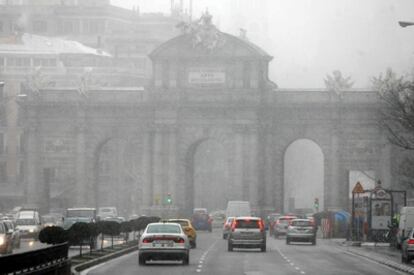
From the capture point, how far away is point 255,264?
58.4 m

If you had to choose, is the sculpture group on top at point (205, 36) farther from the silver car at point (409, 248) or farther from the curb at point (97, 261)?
the silver car at point (409, 248)

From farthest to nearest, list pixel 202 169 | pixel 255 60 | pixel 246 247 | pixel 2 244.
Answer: pixel 202 169
pixel 255 60
pixel 246 247
pixel 2 244

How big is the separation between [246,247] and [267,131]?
199ft

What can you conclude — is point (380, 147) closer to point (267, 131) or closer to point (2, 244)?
point (267, 131)

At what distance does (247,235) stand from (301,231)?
1491 cm

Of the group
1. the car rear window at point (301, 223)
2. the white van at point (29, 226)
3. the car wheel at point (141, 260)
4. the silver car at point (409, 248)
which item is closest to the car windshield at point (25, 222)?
the white van at point (29, 226)

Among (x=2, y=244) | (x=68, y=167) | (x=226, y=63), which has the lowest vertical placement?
(x=2, y=244)

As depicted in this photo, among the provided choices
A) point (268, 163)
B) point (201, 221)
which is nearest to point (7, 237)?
point (201, 221)

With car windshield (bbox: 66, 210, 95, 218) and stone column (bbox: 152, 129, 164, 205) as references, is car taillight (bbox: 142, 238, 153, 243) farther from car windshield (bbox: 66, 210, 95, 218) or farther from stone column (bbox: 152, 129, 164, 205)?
stone column (bbox: 152, 129, 164, 205)

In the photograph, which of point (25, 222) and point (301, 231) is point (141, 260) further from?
point (25, 222)

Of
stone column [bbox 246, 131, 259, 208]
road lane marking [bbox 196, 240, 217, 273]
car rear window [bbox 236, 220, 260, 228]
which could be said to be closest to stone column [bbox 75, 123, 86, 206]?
stone column [bbox 246, 131, 259, 208]

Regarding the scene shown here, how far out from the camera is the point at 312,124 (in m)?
135

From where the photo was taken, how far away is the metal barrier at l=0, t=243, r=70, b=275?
3231cm

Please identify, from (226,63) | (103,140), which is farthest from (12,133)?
(226,63)
